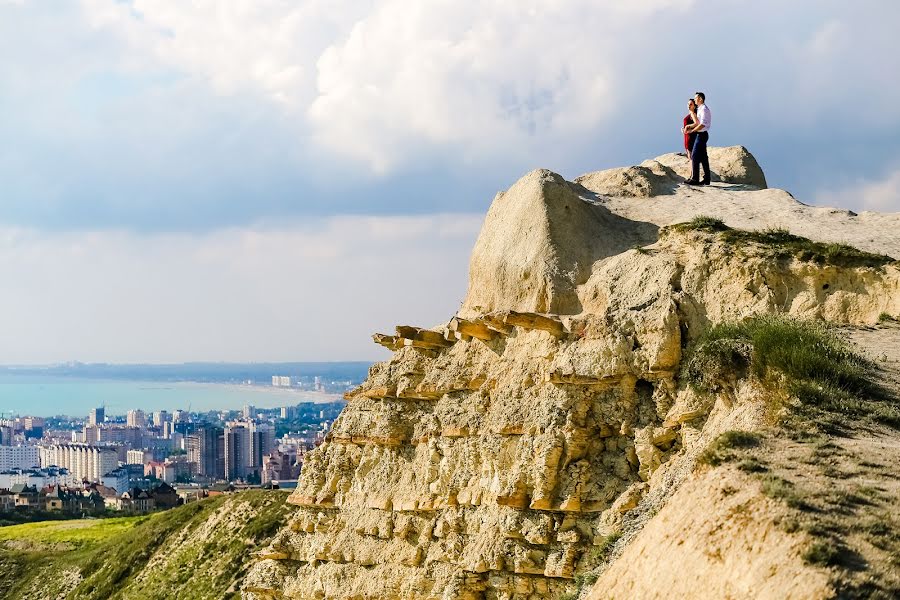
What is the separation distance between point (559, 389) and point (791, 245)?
12.8 feet

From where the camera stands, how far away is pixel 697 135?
23.6 meters

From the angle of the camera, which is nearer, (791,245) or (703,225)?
Result: (791,245)

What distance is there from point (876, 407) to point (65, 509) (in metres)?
100

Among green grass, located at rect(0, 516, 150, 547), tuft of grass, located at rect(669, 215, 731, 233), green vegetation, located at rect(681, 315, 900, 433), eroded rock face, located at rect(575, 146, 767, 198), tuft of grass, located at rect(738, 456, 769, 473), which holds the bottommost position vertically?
green grass, located at rect(0, 516, 150, 547)

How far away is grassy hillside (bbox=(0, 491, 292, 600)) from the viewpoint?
1718 inches

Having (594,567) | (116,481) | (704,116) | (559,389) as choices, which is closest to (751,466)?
(594,567)

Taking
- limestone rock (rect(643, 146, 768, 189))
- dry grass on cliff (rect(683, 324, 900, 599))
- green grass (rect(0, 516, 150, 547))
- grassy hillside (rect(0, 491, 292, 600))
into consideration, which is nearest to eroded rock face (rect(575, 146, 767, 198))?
limestone rock (rect(643, 146, 768, 189))

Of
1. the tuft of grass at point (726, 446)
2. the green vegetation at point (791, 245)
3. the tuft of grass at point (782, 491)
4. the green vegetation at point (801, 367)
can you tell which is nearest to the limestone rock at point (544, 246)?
the green vegetation at point (791, 245)

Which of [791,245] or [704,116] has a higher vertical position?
[704,116]

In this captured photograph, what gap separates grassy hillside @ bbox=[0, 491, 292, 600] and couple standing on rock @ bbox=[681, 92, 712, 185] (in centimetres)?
2124

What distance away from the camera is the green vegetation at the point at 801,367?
14.7 m

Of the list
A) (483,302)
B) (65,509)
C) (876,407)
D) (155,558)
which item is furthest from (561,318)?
(65,509)

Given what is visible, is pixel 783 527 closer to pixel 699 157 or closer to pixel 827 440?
pixel 827 440

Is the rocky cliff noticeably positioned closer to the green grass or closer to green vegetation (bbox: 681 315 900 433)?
green vegetation (bbox: 681 315 900 433)
